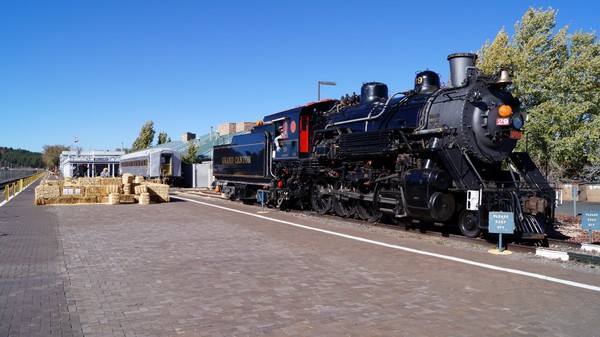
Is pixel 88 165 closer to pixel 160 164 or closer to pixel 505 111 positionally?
pixel 160 164

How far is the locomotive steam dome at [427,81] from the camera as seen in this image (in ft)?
43.2

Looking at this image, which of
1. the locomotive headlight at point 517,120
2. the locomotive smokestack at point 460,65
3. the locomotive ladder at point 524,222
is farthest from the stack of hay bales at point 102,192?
the locomotive ladder at point 524,222

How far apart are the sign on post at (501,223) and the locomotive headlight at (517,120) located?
260 cm

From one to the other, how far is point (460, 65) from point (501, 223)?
4.73 m

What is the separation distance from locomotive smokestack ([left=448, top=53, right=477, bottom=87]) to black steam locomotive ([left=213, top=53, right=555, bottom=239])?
0.02m

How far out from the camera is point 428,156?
11.6 m

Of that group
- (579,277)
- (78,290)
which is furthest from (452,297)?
(78,290)

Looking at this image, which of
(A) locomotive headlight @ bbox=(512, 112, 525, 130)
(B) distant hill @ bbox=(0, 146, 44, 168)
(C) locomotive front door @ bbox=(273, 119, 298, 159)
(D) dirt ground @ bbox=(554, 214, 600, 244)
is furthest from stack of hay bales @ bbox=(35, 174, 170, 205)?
(B) distant hill @ bbox=(0, 146, 44, 168)

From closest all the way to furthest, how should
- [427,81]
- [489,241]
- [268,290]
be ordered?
[268,290]
[489,241]
[427,81]

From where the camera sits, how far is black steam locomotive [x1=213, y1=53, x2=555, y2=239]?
10.6 m

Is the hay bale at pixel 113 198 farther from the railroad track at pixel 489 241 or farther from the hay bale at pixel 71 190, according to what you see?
the railroad track at pixel 489 241

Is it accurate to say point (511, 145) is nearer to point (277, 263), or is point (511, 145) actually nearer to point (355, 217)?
point (355, 217)

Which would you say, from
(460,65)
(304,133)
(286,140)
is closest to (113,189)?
(286,140)

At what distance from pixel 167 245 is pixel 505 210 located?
7.22 meters
